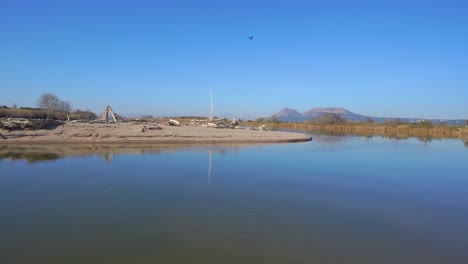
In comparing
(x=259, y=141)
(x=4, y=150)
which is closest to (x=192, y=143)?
(x=259, y=141)

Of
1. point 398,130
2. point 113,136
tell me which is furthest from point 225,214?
point 398,130

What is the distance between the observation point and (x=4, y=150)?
1569 cm

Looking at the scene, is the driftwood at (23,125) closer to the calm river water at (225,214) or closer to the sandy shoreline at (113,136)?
the sandy shoreline at (113,136)

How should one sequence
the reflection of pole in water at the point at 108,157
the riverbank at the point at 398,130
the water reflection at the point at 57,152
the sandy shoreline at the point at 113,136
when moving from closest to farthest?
the reflection of pole in water at the point at 108,157, the water reflection at the point at 57,152, the sandy shoreline at the point at 113,136, the riverbank at the point at 398,130

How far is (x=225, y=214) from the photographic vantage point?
21.1ft

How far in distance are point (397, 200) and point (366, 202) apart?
0.89m

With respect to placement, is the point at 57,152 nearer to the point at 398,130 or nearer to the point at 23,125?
the point at 23,125

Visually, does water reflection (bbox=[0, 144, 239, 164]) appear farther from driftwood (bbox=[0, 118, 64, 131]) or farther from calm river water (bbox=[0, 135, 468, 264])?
driftwood (bbox=[0, 118, 64, 131])

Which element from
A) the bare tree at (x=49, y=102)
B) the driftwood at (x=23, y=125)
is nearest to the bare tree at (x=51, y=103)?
the bare tree at (x=49, y=102)

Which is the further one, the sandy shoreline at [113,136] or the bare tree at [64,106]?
the bare tree at [64,106]

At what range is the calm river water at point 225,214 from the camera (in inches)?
187

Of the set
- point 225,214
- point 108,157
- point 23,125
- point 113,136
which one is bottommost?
point 225,214

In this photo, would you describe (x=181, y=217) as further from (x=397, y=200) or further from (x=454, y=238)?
(x=397, y=200)

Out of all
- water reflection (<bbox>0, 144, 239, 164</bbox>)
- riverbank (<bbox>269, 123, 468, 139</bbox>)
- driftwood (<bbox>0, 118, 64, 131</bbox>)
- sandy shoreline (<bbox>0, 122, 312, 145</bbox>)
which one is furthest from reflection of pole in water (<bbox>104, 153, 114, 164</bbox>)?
riverbank (<bbox>269, 123, 468, 139</bbox>)
